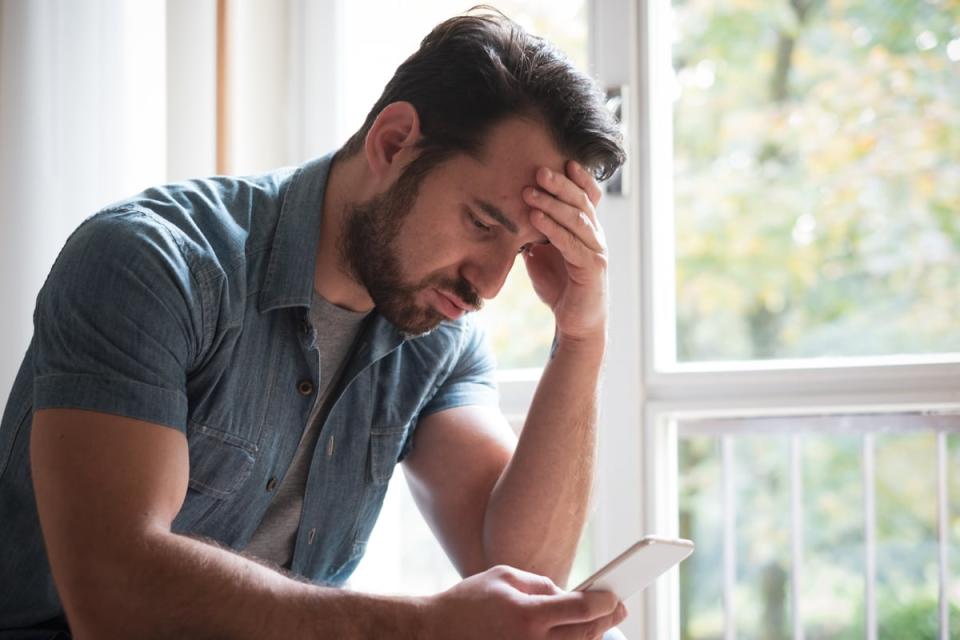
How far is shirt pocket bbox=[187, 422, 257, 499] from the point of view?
1.27m

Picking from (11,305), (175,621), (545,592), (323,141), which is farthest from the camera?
(323,141)

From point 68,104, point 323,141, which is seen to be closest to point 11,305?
point 68,104

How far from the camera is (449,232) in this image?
4.42 ft

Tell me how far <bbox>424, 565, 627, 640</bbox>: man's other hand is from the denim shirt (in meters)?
0.35

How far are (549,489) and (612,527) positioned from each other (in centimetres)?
67

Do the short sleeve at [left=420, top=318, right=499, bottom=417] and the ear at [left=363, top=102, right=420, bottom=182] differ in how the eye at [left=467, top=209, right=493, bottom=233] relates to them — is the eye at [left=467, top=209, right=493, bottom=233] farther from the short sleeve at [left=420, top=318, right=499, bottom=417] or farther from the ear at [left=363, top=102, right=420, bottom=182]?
the short sleeve at [left=420, top=318, right=499, bottom=417]

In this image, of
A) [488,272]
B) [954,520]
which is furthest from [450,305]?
[954,520]

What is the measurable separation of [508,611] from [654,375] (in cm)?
110

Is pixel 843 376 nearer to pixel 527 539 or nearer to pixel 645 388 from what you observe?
pixel 645 388

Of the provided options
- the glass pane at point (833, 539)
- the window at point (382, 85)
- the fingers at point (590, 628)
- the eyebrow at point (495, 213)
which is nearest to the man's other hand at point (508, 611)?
the fingers at point (590, 628)

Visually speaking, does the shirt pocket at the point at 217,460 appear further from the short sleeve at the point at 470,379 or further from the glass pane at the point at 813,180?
the glass pane at the point at 813,180

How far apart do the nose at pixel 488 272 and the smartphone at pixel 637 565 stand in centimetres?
41

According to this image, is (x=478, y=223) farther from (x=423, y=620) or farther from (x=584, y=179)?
(x=423, y=620)

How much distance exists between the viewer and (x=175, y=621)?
1.01 meters
